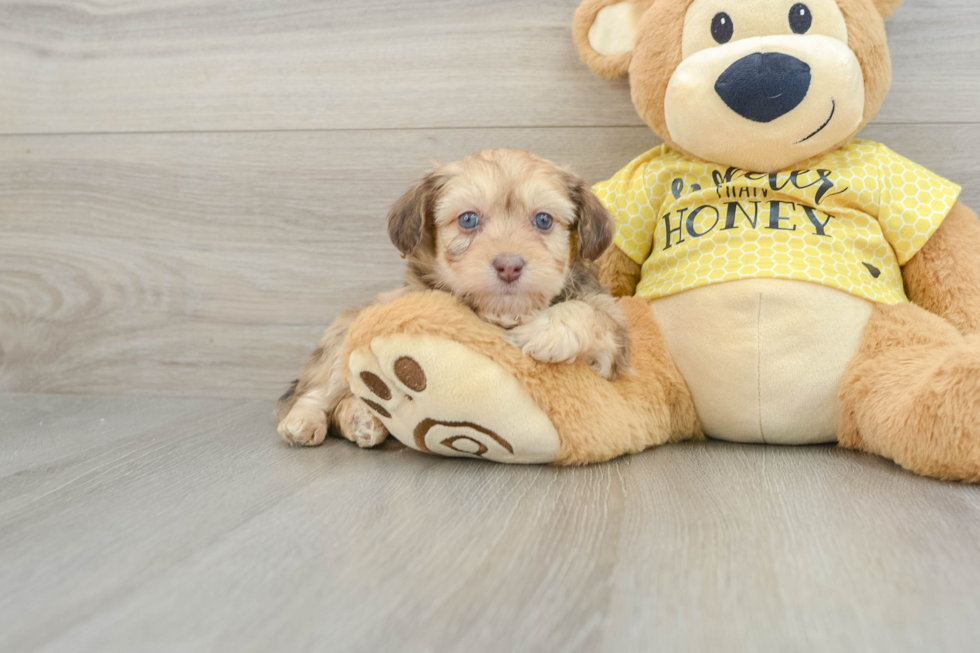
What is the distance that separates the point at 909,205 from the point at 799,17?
17.1 inches

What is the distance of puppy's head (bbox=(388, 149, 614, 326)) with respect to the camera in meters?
1.29

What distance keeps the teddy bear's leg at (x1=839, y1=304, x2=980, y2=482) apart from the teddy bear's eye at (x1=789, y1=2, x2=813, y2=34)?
0.56m

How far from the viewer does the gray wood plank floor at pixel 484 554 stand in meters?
0.75

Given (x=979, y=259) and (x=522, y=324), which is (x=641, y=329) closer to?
(x=522, y=324)

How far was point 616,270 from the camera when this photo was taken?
169cm

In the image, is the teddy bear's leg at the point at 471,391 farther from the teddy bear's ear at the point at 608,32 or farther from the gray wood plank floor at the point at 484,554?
the teddy bear's ear at the point at 608,32

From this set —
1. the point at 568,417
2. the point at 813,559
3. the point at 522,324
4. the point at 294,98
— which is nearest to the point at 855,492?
the point at 813,559

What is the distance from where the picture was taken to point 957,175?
70.5 inches

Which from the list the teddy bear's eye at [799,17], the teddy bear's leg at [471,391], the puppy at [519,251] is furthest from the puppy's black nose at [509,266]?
the teddy bear's eye at [799,17]

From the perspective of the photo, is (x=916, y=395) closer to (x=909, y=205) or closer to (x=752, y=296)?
(x=752, y=296)

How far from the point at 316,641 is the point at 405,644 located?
0.09m

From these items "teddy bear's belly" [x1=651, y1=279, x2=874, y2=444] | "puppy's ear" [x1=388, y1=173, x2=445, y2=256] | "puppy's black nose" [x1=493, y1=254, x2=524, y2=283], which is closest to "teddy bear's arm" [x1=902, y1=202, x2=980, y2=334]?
"teddy bear's belly" [x1=651, y1=279, x2=874, y2=444]

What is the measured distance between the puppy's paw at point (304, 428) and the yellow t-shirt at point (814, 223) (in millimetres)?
754

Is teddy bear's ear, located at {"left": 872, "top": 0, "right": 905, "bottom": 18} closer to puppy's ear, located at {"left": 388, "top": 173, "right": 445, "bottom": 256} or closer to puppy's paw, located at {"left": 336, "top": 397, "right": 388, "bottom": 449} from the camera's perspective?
puppy's ear, located at {"left": 388, "top": 173, "right": 445, "bottom": 256}
